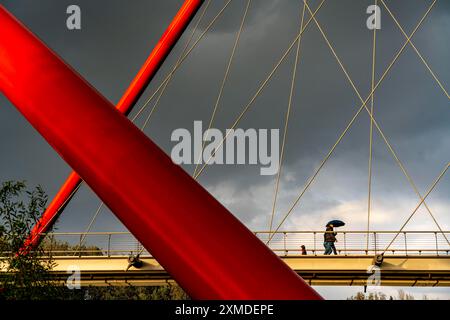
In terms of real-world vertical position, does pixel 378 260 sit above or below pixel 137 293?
below

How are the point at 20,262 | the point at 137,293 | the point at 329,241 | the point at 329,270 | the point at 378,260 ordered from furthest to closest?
the point at 137,293 → the point at 329,241 → the point at 329,270 → the point at 378,260 → the point at 20,262

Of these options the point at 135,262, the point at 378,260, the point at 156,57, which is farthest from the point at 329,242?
the point at 156,57

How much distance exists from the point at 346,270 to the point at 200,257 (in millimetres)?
24760

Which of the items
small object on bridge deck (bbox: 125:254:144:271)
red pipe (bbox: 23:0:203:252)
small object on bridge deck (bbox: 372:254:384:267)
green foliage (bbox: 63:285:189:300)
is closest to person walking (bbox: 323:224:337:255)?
small object on bridge deck (bbox: 372:254:384:267)

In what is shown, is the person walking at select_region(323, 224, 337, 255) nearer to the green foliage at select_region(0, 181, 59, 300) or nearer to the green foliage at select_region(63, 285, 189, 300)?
the green foliage at select_region(0, 181, 59, 300)

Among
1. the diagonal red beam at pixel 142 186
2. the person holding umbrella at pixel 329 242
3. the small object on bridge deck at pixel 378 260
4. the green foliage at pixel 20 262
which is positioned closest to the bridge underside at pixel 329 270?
the small object on bridge deck at pixel 378 260

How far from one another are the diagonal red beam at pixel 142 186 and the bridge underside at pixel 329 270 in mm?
23792

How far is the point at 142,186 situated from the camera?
841 mm

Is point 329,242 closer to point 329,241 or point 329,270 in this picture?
point 329,241

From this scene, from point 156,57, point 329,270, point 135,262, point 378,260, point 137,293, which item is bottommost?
point 329,270

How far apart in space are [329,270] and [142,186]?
81.2 feet

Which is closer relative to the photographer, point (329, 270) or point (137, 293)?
point (329, 270)

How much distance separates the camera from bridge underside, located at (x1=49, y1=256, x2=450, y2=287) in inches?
923
